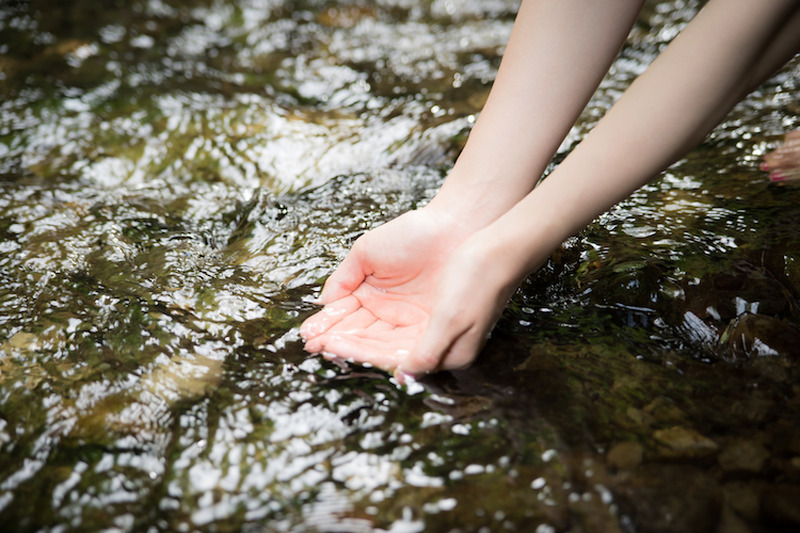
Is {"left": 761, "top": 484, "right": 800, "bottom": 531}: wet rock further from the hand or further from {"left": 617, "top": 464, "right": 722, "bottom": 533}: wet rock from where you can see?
the hand

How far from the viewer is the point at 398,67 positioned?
12.4ft

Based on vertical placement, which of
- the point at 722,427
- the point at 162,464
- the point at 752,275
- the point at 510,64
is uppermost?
the point at 510,64

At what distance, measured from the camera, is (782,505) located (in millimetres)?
1229

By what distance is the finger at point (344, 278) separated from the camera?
1.94 metres

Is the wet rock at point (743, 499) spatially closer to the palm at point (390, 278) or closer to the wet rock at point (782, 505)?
the wet rock at point (782, 505)

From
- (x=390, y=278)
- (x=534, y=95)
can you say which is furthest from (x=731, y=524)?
(x=534, y=95)

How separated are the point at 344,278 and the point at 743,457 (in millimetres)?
1187

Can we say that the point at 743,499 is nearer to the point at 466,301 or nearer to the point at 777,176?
the point at 466,301

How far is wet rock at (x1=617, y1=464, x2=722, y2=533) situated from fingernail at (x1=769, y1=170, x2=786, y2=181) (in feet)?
4.70

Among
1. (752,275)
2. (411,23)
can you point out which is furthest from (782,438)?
(411,23)

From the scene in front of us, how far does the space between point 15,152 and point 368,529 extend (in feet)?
9.17

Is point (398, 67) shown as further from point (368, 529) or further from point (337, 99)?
point (368, 529)

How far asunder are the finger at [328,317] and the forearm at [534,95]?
0.46m

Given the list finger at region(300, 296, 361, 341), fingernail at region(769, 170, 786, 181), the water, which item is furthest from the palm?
fingernail at region(769, 170, 786, 181)
